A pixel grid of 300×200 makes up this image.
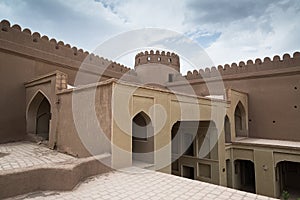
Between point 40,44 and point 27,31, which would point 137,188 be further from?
point 27,31

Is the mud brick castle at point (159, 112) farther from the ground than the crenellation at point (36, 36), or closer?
closer

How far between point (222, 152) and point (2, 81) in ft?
40.0

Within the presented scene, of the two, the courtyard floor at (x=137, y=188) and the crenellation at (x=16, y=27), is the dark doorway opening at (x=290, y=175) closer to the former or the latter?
the courtyard floor at (x=137, y=188)

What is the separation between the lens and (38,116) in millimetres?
11367

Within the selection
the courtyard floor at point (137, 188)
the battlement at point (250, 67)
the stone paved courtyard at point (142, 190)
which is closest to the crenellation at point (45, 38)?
the courtyard floor at point (137, 188)

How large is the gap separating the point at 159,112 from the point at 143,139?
135 cm

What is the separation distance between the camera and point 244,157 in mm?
12055

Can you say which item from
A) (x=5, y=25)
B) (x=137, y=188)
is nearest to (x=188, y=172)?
(x=137, y=188)

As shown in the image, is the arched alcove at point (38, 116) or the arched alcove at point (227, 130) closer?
the arched alcove at point (38, 116)

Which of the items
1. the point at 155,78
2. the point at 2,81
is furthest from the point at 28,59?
the point at 155,78

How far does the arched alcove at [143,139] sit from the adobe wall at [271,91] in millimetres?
9153

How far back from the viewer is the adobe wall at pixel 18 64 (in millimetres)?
10211

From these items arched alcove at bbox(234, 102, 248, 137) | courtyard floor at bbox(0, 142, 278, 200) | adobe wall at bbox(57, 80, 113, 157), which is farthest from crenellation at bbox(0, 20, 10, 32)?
arched alcove at bbox(234, 102, 248, 137)

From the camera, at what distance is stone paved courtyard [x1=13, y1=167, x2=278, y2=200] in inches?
172
